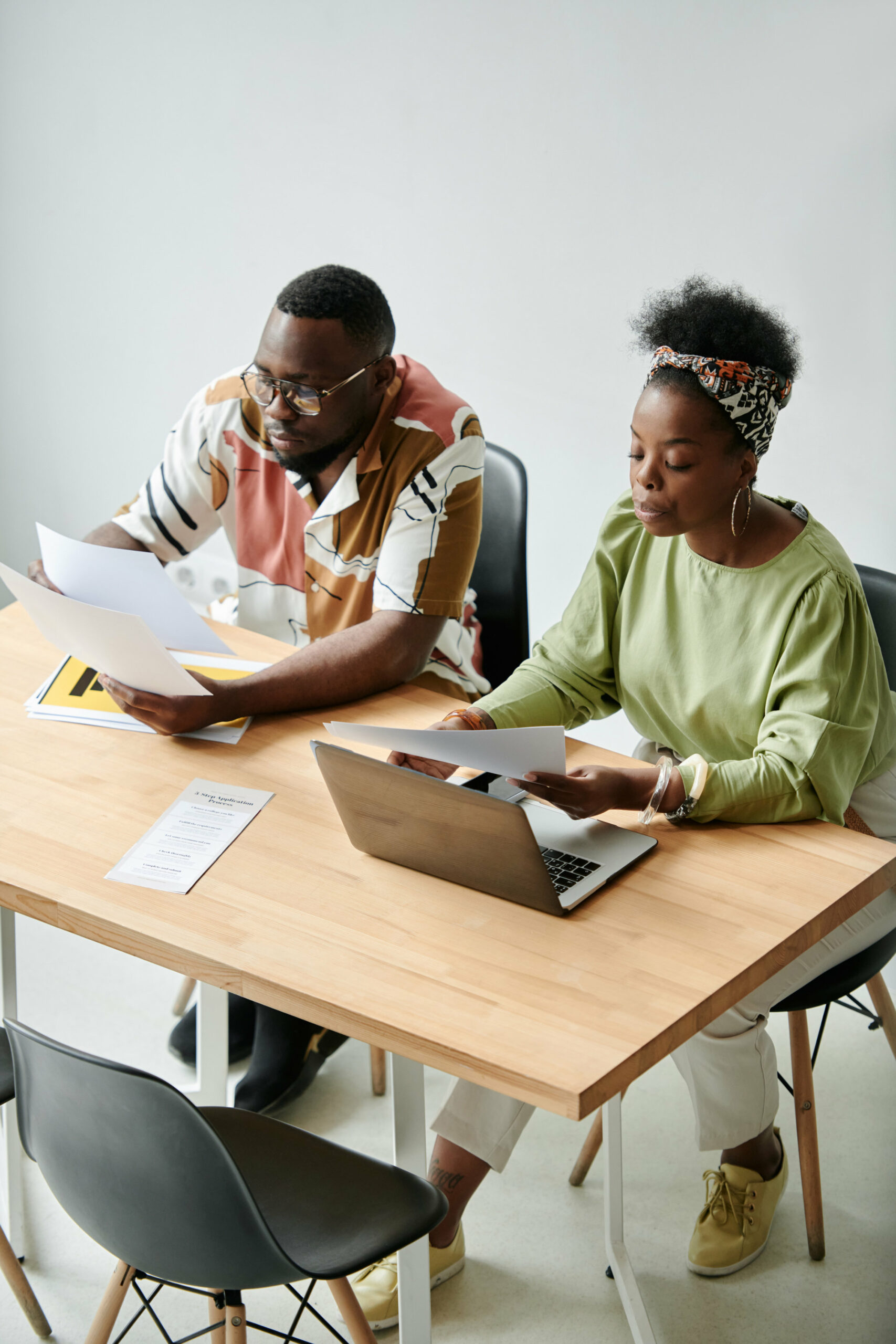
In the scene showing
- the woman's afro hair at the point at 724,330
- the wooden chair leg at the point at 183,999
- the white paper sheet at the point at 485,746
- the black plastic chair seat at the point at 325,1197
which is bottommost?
the wooden chair leg at the point at 183,999

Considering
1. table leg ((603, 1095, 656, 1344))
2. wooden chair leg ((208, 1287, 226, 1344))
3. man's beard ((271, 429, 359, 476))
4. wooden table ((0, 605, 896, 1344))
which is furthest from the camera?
man's beard ((271, 429, 359, 476))

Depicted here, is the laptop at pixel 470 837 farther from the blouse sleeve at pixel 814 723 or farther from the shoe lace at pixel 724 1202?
the shoe lace at pixel 724 1202

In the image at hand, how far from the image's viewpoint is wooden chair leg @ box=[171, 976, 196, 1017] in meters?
2.34

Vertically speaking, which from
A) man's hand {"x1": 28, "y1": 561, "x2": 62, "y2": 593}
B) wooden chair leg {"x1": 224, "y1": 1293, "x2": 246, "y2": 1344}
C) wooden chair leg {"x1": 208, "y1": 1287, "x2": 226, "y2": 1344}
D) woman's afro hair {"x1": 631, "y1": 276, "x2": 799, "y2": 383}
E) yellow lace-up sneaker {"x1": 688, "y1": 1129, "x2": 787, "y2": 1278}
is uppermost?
woman's afro hair {"x1": 631, "y1": 276, "x2": 799, "y2": 383}

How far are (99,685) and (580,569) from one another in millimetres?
1392

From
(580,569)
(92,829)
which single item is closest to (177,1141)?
(92,829)

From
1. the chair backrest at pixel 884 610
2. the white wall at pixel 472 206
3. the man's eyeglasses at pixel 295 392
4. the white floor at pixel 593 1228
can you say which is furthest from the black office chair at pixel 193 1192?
the white wall at pixel 472 206

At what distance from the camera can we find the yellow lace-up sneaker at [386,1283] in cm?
172

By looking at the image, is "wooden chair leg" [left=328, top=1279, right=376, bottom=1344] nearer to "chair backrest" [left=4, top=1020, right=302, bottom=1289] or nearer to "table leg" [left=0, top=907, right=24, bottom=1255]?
"chair backrest" [left=4, top=1020, right=302, bottom=1289]

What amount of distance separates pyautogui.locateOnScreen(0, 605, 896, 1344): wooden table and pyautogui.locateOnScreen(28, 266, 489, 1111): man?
233 millimetres

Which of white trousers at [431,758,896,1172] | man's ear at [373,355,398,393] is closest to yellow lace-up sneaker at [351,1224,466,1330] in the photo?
white trousers at [431,758,896,1172]

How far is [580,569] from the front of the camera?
294 centimetres

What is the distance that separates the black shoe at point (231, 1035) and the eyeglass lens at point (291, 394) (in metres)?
1.03

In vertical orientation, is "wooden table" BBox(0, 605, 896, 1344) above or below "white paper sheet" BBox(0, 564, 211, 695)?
below
